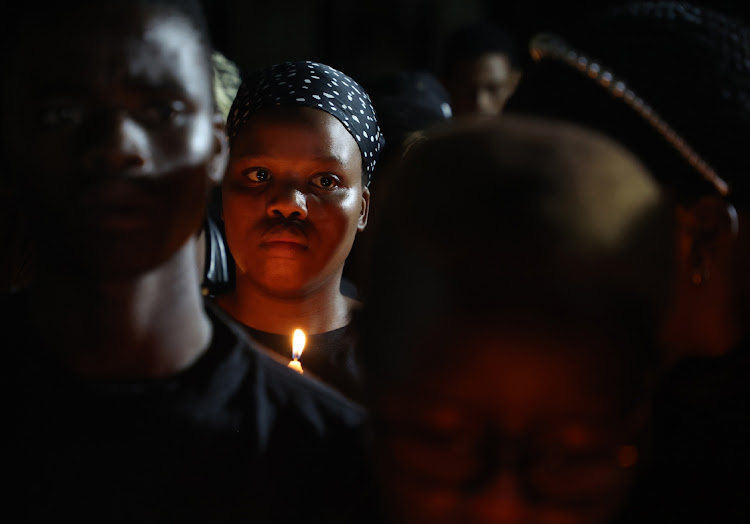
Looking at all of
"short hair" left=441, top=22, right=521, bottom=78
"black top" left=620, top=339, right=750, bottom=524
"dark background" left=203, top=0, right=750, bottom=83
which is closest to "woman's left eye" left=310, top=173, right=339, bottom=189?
"black top" left=620, top=339, right=750, bottom=524

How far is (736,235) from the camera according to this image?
1.46 meters

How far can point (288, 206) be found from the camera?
7.06 feet

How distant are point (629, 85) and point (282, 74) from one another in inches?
44.8

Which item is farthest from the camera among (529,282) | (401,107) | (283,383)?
(401,107)

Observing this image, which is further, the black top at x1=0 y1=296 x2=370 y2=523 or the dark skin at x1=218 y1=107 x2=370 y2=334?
the dark skin at x1=218 y1=107 x2=370 y2=334

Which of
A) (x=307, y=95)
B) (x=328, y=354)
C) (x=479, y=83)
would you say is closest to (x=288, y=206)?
(x=307, y=95)

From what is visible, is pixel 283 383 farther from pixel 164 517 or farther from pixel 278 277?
pixel 278 277

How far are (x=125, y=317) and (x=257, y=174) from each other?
1.00 metres

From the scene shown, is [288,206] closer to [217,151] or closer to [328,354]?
[328,354]

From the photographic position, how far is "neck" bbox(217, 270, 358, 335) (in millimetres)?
2322

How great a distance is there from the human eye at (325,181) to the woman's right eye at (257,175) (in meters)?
0.12

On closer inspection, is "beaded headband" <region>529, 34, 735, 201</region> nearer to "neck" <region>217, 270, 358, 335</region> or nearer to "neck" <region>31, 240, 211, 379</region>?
"neck" <region>31, 240, 211, 379</region>

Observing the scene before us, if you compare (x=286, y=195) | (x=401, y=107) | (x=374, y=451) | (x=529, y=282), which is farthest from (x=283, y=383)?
(x=401, y=107)

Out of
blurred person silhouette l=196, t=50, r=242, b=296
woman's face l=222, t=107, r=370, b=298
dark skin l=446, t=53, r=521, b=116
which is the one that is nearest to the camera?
woman's face l=222, t=107, r=370, b=298
